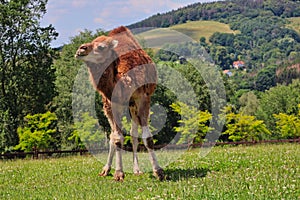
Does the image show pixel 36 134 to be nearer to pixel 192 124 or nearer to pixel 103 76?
pixel 192 124

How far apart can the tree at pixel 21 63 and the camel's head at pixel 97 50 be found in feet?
106

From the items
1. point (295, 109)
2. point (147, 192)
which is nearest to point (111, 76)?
point (147, 192)

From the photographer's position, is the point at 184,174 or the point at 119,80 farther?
the point at 119,80

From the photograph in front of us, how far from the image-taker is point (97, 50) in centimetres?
1048

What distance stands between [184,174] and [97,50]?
376 centimetres

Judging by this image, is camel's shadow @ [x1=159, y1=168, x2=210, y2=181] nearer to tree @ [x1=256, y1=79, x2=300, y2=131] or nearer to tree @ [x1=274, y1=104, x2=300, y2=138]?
tree @ [x1=274, y1=104, x2=300, y2=138]

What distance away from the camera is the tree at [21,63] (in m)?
41.2

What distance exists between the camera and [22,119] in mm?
43594

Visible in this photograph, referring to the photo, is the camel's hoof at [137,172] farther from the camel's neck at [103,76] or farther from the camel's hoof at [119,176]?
the camel's neck at [103,76]

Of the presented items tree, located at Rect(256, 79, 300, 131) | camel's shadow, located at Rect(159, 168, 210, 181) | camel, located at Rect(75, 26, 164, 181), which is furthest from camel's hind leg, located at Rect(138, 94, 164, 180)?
tree, located at Rect(256, 79, 300, 131)

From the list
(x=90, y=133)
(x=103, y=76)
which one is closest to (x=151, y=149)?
(x=103, y=76)

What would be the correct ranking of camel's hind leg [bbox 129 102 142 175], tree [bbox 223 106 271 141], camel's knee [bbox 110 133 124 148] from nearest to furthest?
camel's knee [bbox 110 133 124 148] → camel's hind leg [bbox 129 102 142 175] → tree [bbox 223 106 271 141]

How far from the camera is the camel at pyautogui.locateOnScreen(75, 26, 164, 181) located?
34.0 ft

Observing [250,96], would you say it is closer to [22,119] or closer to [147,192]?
[22,119]
